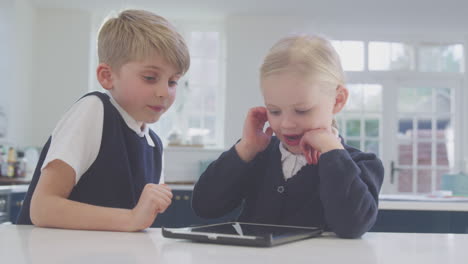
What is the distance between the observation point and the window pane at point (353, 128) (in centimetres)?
693

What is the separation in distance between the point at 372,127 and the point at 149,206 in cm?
636

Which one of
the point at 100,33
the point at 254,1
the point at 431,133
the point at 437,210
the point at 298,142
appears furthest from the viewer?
the point at 431,133

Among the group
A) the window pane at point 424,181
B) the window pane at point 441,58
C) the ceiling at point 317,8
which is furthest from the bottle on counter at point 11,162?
the window pane at point 441,58

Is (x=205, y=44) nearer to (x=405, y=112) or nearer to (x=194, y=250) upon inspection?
(x=405, y=112)

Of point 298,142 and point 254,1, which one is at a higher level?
point 254,1

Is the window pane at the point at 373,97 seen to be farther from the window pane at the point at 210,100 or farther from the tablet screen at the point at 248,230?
the tablet screen at the point at 248,230

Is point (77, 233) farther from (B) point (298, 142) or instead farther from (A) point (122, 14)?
(A) point (122, 14)

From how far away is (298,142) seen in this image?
98 centimetres

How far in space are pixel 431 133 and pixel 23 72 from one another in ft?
16.6

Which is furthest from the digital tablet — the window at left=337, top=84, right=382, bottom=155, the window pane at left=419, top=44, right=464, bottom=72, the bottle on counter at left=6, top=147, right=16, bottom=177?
the window pane at left=419, top=44, right=464, bottom=72

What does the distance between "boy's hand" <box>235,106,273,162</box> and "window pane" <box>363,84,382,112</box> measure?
20.2ft

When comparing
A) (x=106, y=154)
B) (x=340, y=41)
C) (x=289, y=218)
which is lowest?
(x=289, y=218)

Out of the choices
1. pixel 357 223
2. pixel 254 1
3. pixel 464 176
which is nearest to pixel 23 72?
pixel 254 1

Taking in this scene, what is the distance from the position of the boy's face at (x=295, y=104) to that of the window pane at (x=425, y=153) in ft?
21.2
